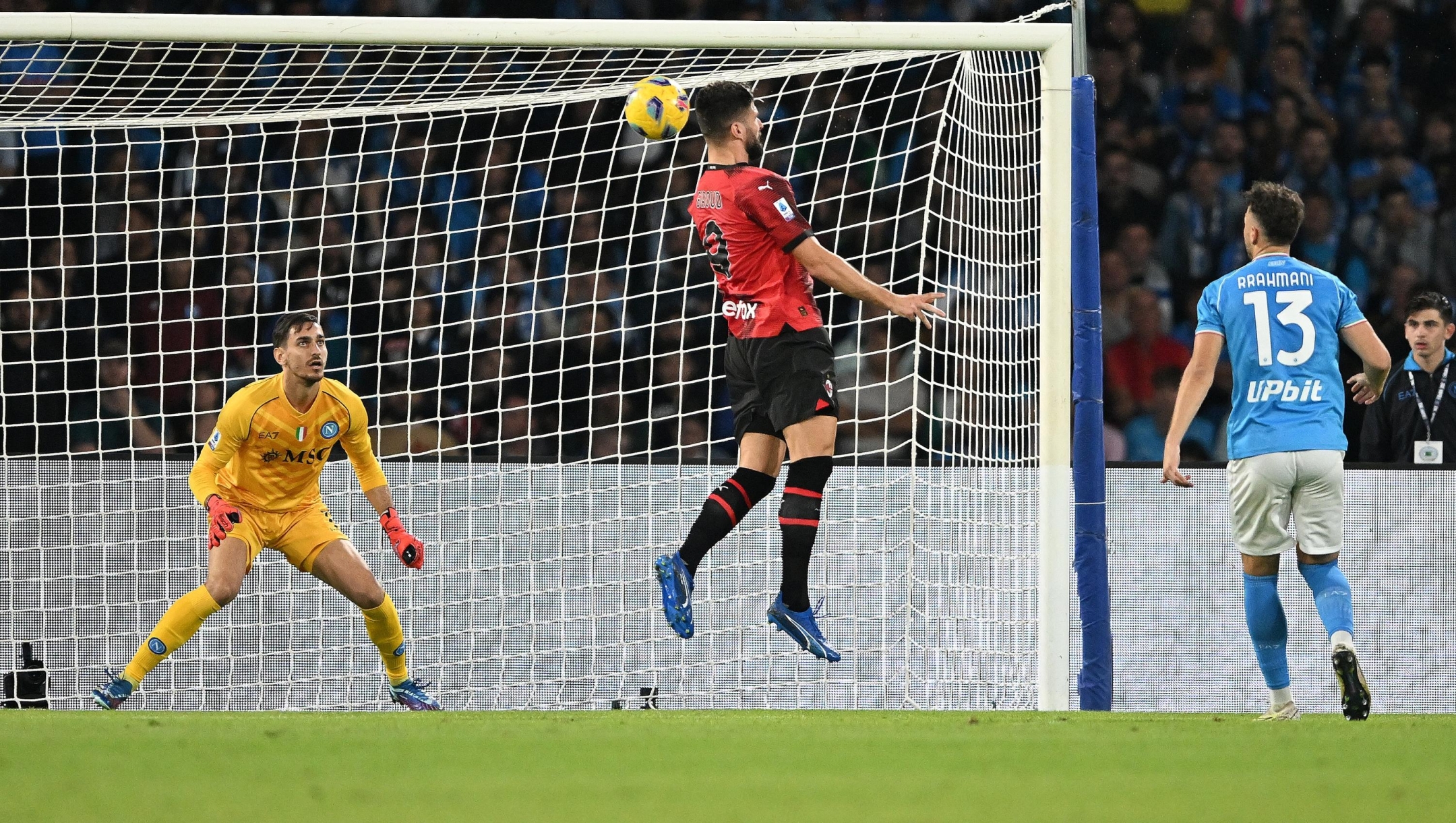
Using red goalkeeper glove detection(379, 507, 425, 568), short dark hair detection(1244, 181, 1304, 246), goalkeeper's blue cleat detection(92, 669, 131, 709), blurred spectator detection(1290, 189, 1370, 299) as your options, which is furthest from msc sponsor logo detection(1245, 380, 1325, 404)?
blurred spectator detection(1290, 189, 1370, 299)

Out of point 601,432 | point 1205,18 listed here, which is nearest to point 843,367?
point 601,432

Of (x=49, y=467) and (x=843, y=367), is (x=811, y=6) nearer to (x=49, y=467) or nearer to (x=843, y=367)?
(x=843, y=367)

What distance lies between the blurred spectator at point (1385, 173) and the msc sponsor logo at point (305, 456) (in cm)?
631

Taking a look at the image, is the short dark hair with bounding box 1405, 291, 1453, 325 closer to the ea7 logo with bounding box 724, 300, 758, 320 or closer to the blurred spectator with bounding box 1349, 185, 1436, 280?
the blurred spectator with bounding box 1349, 185, 1436, 280

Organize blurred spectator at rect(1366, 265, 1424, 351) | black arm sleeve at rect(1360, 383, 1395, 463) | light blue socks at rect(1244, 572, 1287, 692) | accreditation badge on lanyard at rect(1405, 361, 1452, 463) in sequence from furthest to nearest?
blurred spectator at rect(1366, 265, 1424, 351) < black arm sleeve at rect(1360, 383, 1395, 463) < accreditation badge on lanyard at rect(1405, 361, 1452, 463) < light blue socks at rect(1244, 572, 1287, 692)

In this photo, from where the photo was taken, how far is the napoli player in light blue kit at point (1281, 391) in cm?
501

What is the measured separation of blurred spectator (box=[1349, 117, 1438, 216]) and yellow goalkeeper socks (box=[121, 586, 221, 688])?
22.7 feet

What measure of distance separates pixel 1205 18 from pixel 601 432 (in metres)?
4.68

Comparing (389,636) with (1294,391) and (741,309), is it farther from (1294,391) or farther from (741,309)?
(1294,391)

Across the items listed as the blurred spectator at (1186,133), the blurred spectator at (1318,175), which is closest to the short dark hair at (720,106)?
the blurred spectator at (1186,133)

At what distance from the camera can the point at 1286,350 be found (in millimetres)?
5012

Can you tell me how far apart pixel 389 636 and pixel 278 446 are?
0.85m

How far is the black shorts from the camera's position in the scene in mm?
5477

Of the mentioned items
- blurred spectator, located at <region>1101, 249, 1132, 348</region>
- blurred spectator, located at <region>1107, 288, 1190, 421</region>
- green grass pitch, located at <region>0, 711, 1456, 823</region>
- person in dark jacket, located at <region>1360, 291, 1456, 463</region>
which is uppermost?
blurred spectator, located at <region>1101, 249, 1132, 348</region>
